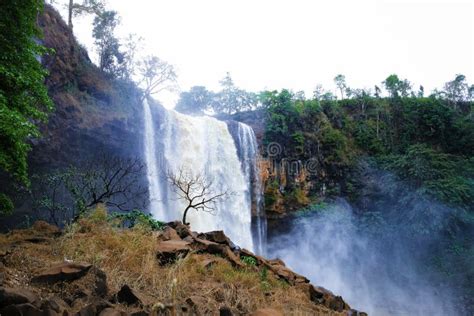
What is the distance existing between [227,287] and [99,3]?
21853 mm

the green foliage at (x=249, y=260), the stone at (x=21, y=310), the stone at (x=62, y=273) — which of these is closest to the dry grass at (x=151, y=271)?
the stone at (x=62, y=273)

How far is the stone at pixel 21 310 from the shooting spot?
3.28 metres

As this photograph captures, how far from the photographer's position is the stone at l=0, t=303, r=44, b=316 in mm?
3277

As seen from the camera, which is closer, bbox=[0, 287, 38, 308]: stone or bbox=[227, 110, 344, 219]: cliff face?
bbox=[0, 287, 38, 308]: stone

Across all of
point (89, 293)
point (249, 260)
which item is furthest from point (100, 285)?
point (249, 260)

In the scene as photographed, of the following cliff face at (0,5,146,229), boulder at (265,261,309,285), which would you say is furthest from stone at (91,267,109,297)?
cliff face at (0,5,146,229)

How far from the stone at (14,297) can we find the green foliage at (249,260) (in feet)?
18.9

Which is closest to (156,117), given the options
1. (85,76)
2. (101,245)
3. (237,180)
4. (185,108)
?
(85,76)

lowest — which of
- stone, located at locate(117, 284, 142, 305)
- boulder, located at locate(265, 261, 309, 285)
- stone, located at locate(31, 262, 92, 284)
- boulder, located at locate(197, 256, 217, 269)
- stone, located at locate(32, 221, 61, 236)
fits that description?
boulder, located at locate(265, 261, 309, 285)

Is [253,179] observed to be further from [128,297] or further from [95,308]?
[95,308]

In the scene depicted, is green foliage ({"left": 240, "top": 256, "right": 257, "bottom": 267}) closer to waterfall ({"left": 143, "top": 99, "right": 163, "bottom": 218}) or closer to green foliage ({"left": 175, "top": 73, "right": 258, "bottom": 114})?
waterfall ({"left": 143, "top": 99, "right": 163, "bottom": 218})

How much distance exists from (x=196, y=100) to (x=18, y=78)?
36587 millimetres

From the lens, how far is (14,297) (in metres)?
3.46

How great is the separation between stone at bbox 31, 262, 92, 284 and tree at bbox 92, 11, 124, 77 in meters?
18.7
